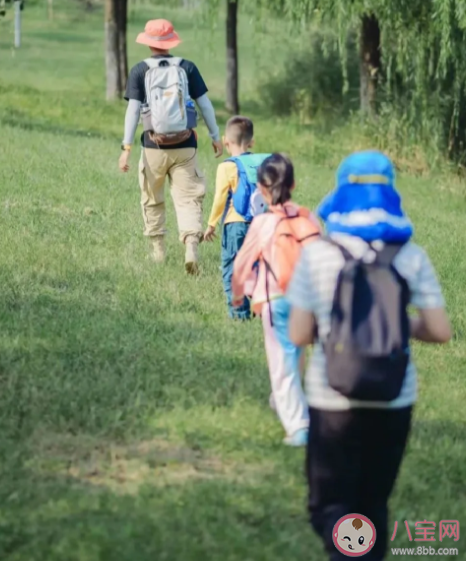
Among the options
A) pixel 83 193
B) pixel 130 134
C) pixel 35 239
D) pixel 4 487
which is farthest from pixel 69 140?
pixel 4 487

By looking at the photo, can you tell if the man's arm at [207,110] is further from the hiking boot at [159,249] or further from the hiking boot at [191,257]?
Result: the hiking boot at [159,249]

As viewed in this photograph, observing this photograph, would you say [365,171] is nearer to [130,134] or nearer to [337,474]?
[337,474]

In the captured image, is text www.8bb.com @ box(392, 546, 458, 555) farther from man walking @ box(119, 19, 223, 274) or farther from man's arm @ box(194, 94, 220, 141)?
man's arm @ box(194, 94, 220, 141)

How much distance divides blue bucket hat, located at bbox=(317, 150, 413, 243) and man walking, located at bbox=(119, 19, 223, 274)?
209 inches

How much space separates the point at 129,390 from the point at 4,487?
150 cm

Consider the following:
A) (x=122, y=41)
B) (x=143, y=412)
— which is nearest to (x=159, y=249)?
(x=143, y=412)

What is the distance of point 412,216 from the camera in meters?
15.6

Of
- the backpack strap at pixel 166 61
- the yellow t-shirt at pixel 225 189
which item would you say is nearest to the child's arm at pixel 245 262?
the yellow t-shirt at pixel 225 189

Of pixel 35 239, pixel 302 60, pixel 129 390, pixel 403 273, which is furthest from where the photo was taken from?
pixel 302 60

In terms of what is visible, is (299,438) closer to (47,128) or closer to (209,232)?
(209,232)

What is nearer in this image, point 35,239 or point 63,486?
point 63,486

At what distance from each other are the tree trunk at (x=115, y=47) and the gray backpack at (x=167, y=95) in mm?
18744

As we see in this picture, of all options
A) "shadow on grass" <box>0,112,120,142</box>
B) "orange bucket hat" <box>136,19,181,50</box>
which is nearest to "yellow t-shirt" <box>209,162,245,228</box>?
"orange bucket hat" <box>136,19,181,50</box>

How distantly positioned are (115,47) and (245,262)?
2274 centimetres
